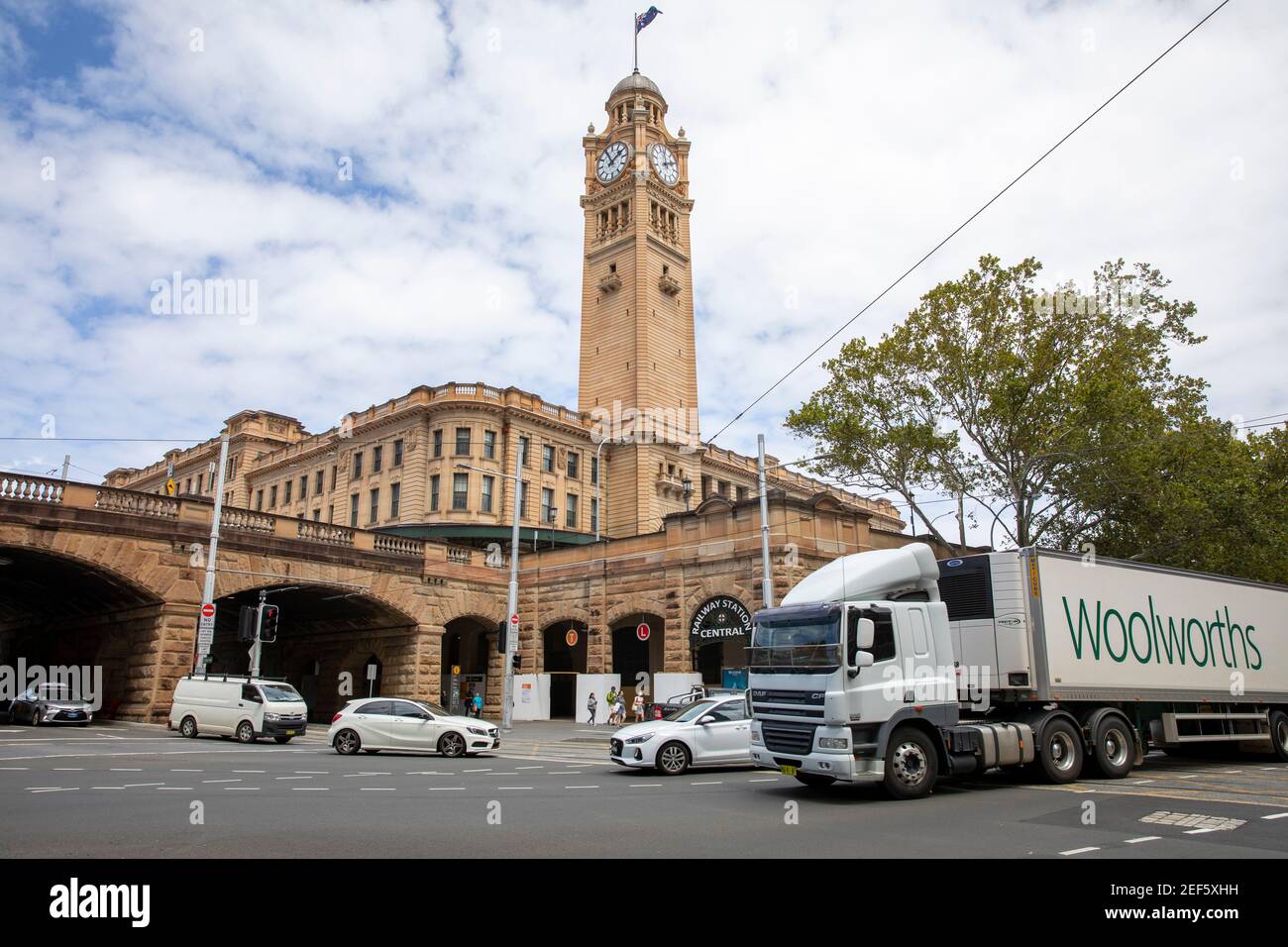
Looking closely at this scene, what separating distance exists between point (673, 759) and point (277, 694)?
12.8 m

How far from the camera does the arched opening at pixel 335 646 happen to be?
113 ft

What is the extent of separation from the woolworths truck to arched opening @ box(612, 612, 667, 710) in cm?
2099

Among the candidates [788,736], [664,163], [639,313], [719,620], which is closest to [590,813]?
[788,736]

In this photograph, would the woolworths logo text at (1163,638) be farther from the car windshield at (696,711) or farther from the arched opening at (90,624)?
the arched opening at (90,624)

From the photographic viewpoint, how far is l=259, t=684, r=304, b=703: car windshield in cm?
2308

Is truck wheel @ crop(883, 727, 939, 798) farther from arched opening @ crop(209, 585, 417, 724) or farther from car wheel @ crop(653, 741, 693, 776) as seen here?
arched opening @ crop(209, 585, 417, 724)

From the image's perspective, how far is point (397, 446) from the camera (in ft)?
172

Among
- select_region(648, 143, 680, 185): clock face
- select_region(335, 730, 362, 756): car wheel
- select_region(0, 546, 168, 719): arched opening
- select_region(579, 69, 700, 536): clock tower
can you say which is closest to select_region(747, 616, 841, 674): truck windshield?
select_region(335, 730, 362, 756): car wheel

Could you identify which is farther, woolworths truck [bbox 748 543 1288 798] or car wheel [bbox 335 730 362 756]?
car wheel [bbox 335 730 362 756]

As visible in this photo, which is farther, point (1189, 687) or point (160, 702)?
point (160, 702)

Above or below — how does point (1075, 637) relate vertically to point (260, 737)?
Answer: above
